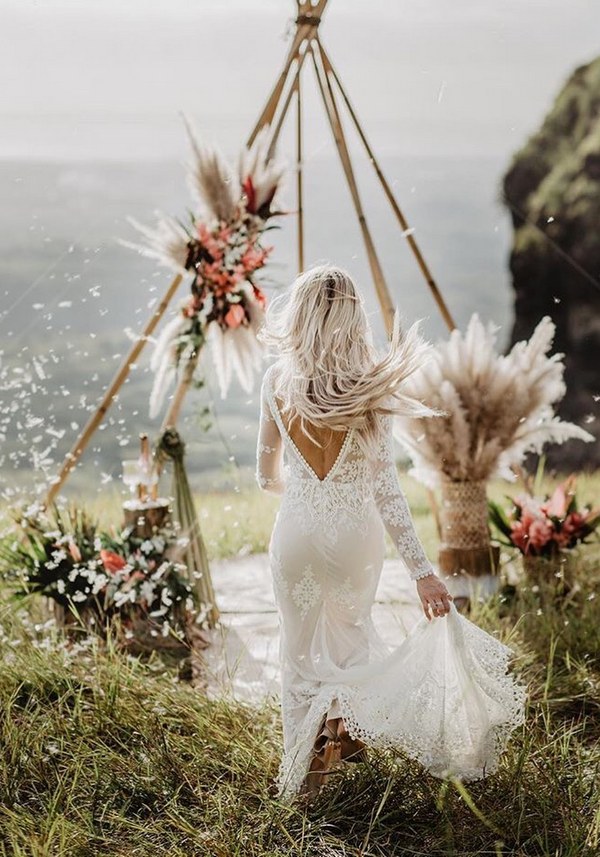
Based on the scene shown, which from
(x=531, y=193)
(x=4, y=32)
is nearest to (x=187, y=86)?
(x=4, y=32)

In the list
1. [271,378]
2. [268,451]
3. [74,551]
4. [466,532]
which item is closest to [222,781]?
[268,451]

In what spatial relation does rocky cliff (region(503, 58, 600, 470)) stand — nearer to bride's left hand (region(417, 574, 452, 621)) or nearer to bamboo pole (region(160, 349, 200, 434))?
bamboo pole (region(160, 349, 200, 434))

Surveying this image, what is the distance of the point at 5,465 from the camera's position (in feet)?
22.3

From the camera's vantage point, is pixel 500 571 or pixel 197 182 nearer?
pixel 197 182

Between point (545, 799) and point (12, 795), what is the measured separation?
4.16 feet

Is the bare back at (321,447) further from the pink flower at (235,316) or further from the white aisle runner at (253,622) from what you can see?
the pink flower at (235,316)

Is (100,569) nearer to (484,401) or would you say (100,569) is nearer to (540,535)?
(484,401)

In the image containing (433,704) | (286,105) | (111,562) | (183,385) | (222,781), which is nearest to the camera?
(433,704)

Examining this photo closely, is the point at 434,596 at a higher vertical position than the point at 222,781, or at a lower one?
higher

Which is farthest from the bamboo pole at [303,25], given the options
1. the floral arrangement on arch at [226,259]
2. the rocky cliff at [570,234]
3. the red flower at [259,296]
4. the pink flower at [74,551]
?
the rocky cliff at [570,234]

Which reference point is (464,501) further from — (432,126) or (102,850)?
(432,126)

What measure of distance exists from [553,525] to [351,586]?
1774 mm

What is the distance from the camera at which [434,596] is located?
250 centimetres

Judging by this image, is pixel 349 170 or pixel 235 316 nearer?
pixel 235 316
